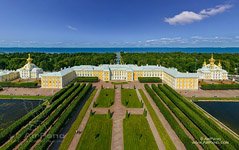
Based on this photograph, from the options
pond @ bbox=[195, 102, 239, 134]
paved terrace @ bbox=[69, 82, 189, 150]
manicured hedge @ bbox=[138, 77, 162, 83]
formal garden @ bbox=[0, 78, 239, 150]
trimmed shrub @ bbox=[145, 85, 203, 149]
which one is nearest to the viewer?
trimmed shrub @ bbox=[145, 85, 203, 149]

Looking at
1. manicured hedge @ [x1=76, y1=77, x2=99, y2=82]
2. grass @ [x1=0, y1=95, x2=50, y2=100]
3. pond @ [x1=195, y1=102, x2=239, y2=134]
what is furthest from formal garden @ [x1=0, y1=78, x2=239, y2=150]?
manicured hedge @ [x1=76, y1=77, x2=99, y2=82]

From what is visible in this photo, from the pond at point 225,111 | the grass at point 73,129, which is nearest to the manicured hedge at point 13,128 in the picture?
the grass at point 73,129

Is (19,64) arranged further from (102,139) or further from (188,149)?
(188,149)

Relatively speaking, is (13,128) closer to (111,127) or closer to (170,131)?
(111,127)

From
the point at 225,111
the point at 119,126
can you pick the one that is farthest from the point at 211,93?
the point at 119,126

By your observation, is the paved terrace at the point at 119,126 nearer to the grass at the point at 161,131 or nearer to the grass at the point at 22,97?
the grass at the point at 161,131

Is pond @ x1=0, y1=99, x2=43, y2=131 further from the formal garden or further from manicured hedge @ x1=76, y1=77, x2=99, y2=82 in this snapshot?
manicured hedge @ x1=76, y1=77, x2=99, y2=82
